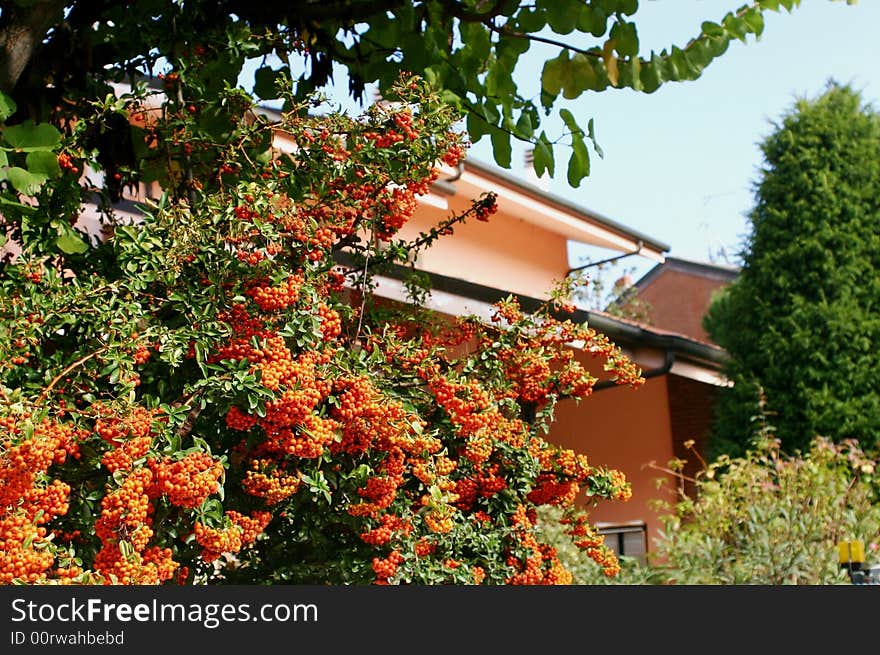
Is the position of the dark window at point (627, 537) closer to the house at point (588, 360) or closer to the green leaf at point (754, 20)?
the house at point (588, 360)

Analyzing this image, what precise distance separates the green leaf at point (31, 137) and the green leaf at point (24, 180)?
9cm

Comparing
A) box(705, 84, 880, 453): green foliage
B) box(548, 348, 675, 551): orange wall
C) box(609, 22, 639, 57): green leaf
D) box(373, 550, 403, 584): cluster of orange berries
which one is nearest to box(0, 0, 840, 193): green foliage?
box(609, 22, 639, 57): green leaf

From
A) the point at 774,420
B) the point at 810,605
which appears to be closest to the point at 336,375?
the point at 810,605

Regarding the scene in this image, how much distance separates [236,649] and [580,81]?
7.33 feet

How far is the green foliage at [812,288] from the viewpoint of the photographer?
10211 millimetres

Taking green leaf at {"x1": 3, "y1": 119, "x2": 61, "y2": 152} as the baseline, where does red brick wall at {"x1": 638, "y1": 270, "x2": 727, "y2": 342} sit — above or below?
above

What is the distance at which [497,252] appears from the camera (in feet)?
40.9

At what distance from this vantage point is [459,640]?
1.74 meters

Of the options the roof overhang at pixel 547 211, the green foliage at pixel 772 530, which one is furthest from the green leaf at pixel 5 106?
the roof overhang at pixel 547 211

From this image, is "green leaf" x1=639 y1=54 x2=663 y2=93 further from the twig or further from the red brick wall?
the red brick wall

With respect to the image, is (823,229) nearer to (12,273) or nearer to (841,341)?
(841,341)

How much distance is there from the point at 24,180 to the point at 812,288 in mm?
9934

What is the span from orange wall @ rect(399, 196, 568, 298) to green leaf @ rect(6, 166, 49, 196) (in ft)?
27.1

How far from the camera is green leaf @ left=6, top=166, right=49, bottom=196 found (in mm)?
2465
